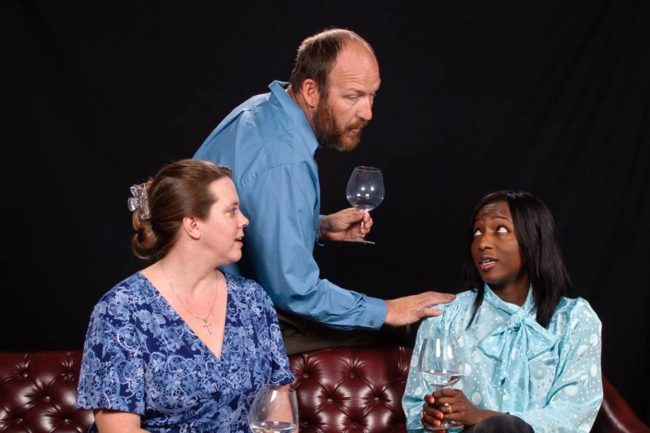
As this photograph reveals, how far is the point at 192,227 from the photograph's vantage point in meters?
3.41

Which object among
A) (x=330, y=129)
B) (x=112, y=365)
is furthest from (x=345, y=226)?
(x=112, y=365)

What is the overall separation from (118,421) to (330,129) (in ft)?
4.61

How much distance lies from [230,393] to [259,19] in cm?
252

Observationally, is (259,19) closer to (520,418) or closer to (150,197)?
(150,197)

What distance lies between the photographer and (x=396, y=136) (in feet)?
17.8

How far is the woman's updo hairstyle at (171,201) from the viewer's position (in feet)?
11.2

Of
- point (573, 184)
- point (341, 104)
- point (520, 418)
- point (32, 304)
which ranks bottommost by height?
point (32, 304)

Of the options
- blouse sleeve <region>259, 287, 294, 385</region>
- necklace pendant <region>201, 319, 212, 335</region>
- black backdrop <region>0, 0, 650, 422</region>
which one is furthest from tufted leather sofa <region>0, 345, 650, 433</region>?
black backdrop <region>0, 0, 650, 422</region>

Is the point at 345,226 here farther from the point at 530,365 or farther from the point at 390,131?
the point at 390,131

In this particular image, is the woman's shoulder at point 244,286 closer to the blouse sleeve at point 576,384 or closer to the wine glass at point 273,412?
the wine glass at point 273,412

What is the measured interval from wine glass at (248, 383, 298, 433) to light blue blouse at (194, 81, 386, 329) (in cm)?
98

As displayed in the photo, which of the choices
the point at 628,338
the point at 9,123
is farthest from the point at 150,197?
the point at 628,338

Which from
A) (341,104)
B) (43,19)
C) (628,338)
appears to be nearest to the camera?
(341,104)

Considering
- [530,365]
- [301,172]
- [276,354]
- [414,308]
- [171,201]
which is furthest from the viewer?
[414,308]
